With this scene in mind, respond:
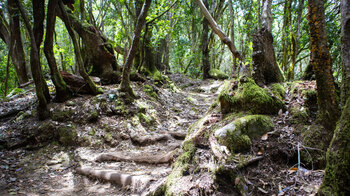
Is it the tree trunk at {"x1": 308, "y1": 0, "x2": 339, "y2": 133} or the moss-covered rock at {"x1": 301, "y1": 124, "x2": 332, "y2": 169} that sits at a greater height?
the tree trunk at {"x1": 308, "y1": 0, "x2": 339, "y2": 133}

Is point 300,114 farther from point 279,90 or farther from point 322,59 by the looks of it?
point 322,59

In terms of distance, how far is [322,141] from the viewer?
92.4 inches

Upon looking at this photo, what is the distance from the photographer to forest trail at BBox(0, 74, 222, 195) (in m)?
3.78

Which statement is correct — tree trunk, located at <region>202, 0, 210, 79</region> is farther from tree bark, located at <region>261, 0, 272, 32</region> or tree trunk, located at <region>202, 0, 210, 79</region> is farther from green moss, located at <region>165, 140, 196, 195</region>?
green moss, located at <region>165, 140, 196, 195</region>

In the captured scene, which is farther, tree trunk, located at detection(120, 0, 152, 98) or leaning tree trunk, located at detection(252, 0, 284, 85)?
tree trunk, located at detection(120, 0, 152, 98)

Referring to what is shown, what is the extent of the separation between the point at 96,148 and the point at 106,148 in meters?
0.26

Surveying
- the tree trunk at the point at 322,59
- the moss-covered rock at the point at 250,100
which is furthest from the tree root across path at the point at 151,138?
the tree trunk at the point at 322,59

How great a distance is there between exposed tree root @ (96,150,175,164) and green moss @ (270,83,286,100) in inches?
94.7

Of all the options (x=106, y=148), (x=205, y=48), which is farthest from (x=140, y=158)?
(x=205, y=48)

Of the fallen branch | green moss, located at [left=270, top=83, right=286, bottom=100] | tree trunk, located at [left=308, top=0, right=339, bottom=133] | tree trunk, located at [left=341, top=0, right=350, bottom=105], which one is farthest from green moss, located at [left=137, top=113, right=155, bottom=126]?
tree trunk, located at [left=341, top=0, right=350, bottom=105]

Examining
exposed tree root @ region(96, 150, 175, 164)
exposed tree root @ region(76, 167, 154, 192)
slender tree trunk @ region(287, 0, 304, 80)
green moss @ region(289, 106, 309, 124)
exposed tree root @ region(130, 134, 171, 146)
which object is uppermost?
slender tree trunk @ region(287, 0, 304, 80)

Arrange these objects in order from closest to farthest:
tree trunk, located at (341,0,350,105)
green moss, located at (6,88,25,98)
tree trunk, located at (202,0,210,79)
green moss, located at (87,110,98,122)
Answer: tree trunk, located at (341,0,350,105) → green moss, located at (87,110,98,122) → green moss, located at (6,88,25,98) → tree trunk, located at (202,0,210,79)

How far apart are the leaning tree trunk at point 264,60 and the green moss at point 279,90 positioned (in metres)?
0.28

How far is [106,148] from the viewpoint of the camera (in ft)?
17.3
